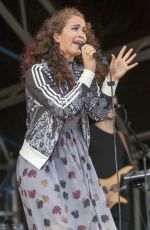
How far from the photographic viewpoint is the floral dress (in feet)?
7.47

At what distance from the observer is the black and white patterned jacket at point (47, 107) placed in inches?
89.6

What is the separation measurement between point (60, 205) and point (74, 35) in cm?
73

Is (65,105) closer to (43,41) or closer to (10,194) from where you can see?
(43,41)

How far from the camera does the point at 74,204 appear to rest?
233 cm

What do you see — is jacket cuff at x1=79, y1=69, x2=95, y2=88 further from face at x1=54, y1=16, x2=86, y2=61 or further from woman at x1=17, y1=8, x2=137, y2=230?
face at x1=54, y1=16, x2=86, y2=61

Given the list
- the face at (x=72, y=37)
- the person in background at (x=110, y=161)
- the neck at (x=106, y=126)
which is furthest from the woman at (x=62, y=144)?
the neck at (x=106, y=126)

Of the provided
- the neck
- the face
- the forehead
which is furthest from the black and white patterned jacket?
the neck

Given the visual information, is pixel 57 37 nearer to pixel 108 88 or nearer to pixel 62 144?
pixel 108 88

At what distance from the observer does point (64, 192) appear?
2.32 meters

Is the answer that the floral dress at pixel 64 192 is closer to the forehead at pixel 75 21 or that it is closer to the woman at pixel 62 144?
the woman at pixel 62 144

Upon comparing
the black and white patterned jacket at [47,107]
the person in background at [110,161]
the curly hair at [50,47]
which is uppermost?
the curly hair at [50,47]

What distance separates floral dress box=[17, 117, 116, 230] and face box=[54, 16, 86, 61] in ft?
1.00

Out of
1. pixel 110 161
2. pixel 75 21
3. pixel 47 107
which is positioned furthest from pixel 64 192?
pixel 110 161

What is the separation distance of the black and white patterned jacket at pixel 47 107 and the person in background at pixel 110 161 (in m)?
1.22
